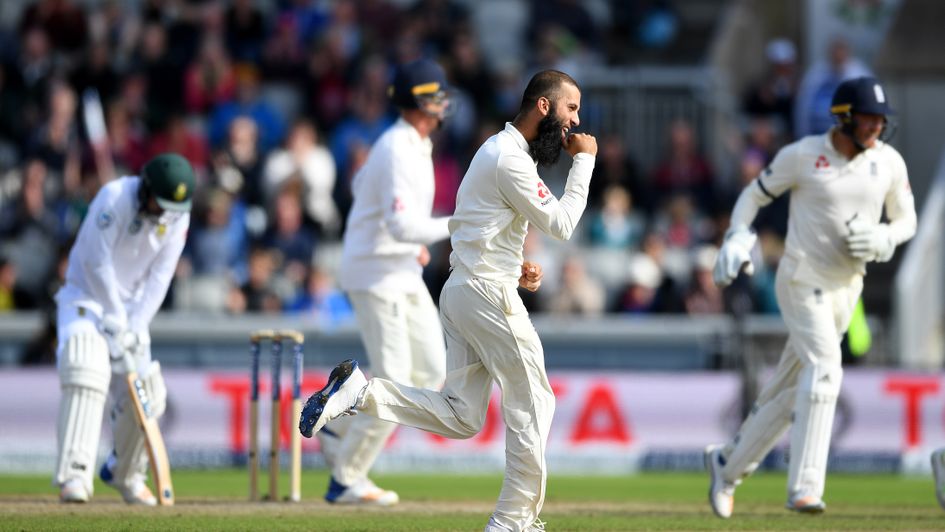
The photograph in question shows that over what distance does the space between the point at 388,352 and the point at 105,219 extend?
1911 mm

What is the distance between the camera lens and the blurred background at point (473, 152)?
14867mm

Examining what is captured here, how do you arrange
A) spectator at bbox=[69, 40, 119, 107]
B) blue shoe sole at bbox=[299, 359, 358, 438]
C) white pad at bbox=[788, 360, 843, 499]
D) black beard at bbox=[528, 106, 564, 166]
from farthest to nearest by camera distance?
spectator at bbox=[69, 40, 119, 107] < white pad at bbox=[788, 360, 843, 499] < black beard at bbox=[528, 106, 564, 166] < blue shoe sole at bbox=[299, 359, 358, 438]

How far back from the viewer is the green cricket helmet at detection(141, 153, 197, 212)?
31.0ft

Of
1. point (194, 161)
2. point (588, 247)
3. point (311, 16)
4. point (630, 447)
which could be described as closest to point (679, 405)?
point (630, 447)

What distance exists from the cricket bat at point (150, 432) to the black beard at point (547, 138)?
319 centimetres

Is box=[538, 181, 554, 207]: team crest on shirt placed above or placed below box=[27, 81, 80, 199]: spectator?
below

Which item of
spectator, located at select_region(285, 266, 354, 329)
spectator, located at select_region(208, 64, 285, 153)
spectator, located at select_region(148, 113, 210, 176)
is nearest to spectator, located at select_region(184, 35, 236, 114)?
spectator, located at select_region(208, 64, 285, 153)

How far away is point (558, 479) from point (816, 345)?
15.3ft

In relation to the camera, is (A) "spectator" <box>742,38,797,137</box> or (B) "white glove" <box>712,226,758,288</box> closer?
(B) "white glove" <box>712,226,758,288</box>

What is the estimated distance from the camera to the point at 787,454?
9.66m

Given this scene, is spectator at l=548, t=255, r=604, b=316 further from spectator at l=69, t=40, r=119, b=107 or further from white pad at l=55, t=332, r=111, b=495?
white pad at l=55, t=332, r=111, b=495

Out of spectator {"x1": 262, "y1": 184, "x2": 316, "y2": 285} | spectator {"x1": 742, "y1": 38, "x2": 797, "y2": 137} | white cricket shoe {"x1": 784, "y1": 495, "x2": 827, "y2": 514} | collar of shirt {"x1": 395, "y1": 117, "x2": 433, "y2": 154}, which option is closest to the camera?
white cricket shoe {"x1": 784, "y1": 495, "x2": 827, "y2": 514}

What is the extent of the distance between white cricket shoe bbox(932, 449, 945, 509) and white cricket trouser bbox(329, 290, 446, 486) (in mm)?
3113

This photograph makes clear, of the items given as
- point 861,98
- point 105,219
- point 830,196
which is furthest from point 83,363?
point 861,98
